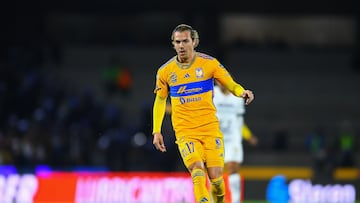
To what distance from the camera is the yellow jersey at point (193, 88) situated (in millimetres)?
8406

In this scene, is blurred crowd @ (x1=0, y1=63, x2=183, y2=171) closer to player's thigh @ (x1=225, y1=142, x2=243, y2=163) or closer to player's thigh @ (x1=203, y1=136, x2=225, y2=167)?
player's thigh @ (x1=225, y1=142, x2=243, y2=163)

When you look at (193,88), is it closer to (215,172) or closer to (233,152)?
(215,172)

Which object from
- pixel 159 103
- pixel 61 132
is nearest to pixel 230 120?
pixel 159 103

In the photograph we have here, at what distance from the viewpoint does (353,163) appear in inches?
742

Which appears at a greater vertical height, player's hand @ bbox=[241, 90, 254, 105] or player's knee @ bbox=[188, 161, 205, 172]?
player's hand @ bbox=[241, 90, 254, 105]

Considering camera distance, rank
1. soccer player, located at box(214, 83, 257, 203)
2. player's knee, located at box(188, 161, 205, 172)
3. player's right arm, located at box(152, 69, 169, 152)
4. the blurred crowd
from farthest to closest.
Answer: the blurred crowd → soccer player, located at box(214, 83, 257, 203) → player's right arm, located at box(152, 69, 169, 152) → player's knee, located at box(188, 161, 205, 172)

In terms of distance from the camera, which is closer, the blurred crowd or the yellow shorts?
the yellow shorts

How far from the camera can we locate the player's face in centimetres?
825

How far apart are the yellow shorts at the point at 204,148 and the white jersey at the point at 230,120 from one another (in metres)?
2.76

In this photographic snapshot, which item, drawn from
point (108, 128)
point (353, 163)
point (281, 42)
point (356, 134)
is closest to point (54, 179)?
point (108, 128)

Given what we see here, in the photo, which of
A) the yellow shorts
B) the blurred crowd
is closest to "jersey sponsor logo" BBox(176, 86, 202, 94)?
the yellow shorts

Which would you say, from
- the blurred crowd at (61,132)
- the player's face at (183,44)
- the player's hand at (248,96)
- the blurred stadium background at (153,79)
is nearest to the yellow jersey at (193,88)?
the player's face at (183,44)

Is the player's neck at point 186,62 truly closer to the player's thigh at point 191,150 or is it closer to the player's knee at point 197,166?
the player's thigh at point 191,150

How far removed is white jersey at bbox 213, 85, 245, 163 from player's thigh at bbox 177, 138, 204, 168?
113 inches
